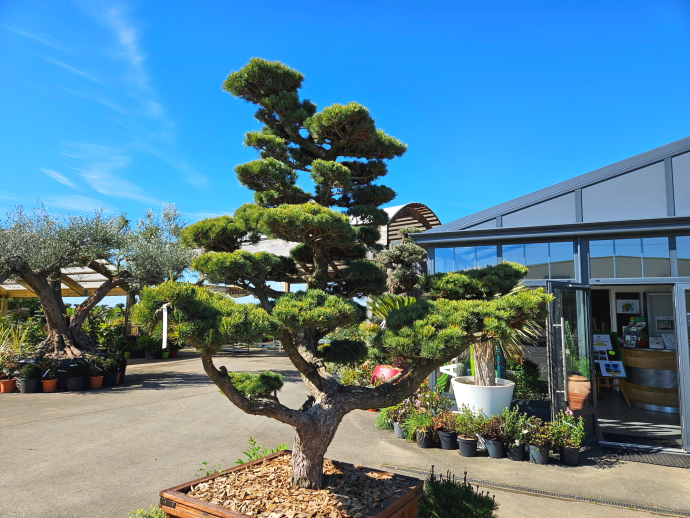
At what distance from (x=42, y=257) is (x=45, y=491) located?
274 inches

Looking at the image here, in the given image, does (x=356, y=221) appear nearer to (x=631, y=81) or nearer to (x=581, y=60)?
(x=581, y=60)

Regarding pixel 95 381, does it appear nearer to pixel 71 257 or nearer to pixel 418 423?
pixel 71 257

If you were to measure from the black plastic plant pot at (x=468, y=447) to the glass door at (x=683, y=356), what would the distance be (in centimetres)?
265

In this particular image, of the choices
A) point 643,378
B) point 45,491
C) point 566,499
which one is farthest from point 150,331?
point 643,378

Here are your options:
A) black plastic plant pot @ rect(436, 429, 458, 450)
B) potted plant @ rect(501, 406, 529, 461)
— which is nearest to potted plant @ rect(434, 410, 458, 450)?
black plastic plant pot @ rect(436, 429, 458, 450)

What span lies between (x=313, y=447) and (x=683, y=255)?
561cm

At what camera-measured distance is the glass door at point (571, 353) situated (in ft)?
17.7

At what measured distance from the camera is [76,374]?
376 inches

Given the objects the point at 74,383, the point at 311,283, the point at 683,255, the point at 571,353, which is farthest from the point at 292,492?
the point at 74,383

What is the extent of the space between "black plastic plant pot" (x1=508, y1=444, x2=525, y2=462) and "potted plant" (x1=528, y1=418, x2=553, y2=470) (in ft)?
0.28

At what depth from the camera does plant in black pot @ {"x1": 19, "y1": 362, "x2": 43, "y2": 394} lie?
9.00 metres

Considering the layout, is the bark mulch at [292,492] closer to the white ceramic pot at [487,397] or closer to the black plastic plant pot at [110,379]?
the white ceramic pot at [487,397]

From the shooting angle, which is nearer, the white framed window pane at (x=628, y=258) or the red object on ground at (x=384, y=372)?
the white framed window pane at (x=628, y=258)

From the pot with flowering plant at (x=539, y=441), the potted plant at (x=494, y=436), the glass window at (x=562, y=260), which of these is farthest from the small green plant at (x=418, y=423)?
the glass window at (x=562, y=260)
